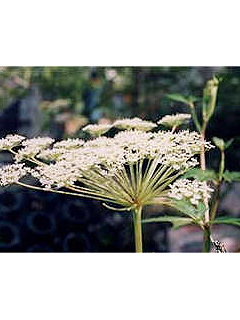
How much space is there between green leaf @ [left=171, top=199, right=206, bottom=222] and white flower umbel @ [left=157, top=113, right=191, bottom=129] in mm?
220

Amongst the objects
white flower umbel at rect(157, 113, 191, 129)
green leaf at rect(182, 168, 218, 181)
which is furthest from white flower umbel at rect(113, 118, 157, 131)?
green leaf at rect(182, 168, 218, 181)

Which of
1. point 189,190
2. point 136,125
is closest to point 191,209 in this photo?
point 189,190

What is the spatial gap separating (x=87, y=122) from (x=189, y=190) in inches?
21.0

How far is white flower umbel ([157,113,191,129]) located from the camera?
1.15 meters

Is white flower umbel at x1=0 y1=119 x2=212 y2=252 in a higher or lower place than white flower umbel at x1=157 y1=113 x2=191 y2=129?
lower

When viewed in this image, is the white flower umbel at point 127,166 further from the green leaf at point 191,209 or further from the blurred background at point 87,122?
the blurred background at point 87,122

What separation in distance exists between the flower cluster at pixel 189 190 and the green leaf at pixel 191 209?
10mm

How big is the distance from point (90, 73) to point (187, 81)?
0.91ft

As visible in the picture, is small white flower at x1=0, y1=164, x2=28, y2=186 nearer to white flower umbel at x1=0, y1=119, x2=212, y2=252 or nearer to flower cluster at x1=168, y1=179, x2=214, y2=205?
white flower umbel at x1=0, y1=119, x2=212, y2=252

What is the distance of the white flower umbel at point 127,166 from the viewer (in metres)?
0.97

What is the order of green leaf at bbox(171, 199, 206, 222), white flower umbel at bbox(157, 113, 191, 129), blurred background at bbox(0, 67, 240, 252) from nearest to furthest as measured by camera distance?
1. green leaf at bbox(171, 199, 206, 222)
2. white flower umbel at bbox(157, 113, 191, 129)
3. blurred background at bbox(0, 67, 240, 252)

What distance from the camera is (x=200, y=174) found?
101cm

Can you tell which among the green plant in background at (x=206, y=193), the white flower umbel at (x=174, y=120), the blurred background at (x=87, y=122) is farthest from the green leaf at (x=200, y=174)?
the blurred background at (x=87, y=122)
